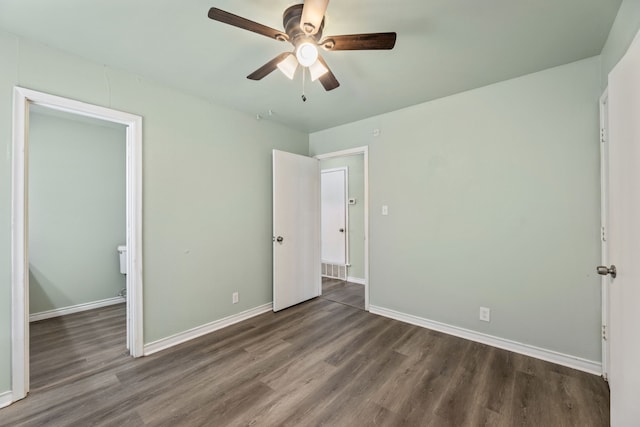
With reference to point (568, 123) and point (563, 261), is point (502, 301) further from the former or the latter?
point (568, 123)

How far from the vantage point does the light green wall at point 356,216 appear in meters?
4.64

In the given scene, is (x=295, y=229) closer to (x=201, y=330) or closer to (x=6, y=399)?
(x=201, y=330)

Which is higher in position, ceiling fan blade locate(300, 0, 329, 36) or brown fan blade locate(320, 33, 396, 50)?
ceiling fan blade locate(300, 0, 329, 36)

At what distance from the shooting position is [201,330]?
2752 mm

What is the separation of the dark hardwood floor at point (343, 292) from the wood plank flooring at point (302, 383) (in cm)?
89

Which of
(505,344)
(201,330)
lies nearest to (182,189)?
(201,330)

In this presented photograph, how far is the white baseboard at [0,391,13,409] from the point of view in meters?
1.71

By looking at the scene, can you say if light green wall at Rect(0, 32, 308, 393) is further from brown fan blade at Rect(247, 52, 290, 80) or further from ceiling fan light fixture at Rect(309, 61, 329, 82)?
ceiling fan light fixture at Rect(309, 61, 329, 82)

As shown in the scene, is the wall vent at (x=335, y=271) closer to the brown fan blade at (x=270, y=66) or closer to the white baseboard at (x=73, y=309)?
the white baseboard at (x=73, y=309)

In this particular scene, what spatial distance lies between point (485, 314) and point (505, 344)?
0.92 ft

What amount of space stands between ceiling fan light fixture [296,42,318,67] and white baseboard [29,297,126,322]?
13.4 feet

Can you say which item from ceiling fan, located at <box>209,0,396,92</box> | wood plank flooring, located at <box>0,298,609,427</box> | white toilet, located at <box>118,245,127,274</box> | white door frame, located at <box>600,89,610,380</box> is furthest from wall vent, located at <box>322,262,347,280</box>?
ceiling fan, located at <box>209,0,396,92</box>

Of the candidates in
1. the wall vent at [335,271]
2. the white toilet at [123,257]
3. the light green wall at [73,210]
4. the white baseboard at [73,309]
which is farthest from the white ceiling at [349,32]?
the wall vent at [335,271]

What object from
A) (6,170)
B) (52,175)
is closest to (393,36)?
(6,170)
